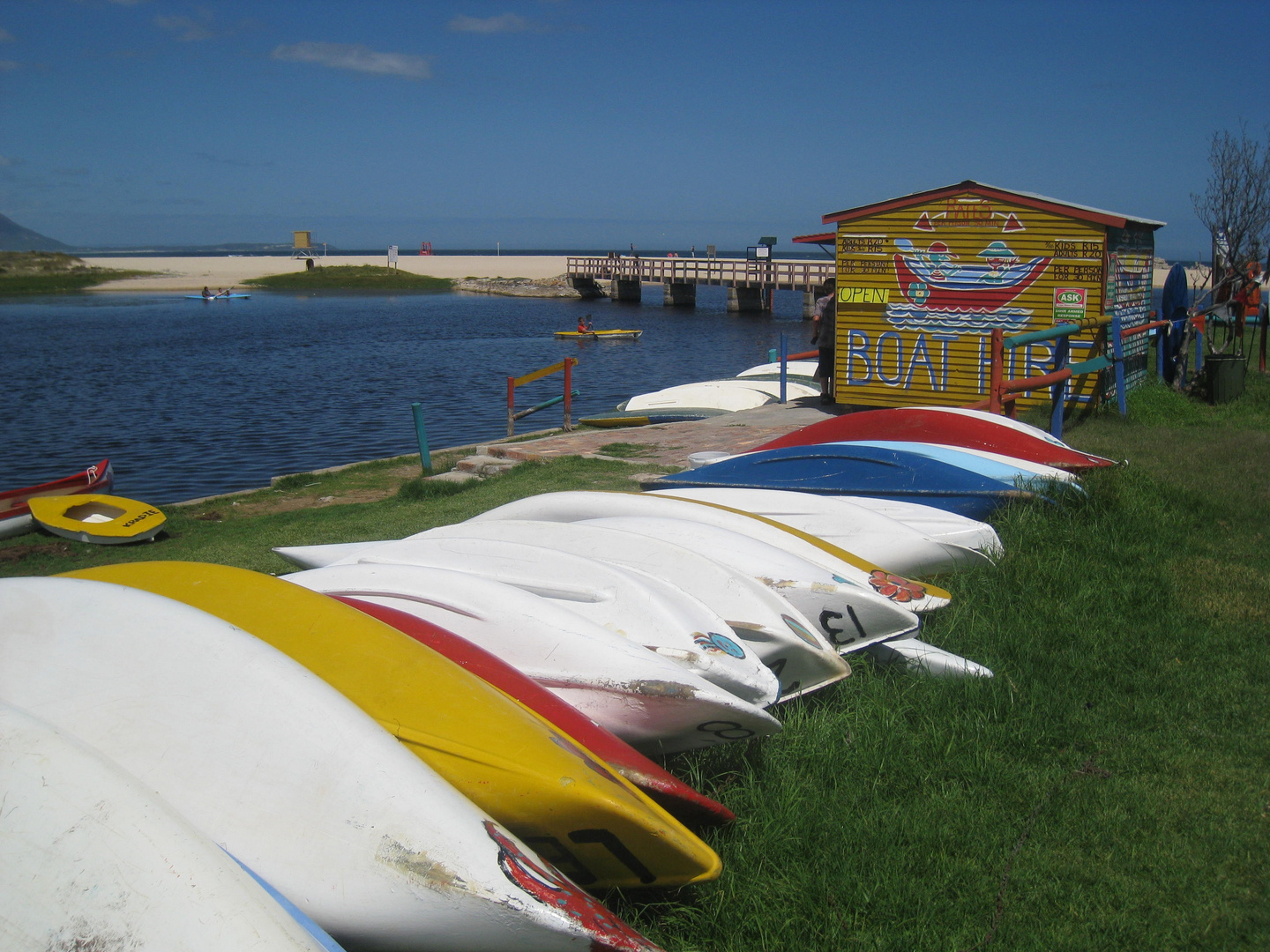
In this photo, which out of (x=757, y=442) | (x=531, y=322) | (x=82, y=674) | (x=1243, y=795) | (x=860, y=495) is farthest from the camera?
(x=531, y=322)

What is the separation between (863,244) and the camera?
12.4 metres

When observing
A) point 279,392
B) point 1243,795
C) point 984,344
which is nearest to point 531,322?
point 279,392

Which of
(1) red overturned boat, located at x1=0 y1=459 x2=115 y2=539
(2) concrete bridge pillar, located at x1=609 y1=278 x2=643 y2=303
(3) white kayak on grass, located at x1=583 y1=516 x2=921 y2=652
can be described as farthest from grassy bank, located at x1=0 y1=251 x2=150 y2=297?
(3) white kayak on grass, located at x1=583 y1=516 x2=921 y2=652

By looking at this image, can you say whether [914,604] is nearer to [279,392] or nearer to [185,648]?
[185,648]

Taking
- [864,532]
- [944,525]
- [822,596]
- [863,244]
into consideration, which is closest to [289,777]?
[822,596]

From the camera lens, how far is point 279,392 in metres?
24.7

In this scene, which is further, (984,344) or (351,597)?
(984,344)

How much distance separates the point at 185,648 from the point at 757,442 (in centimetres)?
833

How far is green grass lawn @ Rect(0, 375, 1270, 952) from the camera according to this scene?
101 inches

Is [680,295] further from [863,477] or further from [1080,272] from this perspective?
[863,477]

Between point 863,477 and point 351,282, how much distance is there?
8502 centimetres

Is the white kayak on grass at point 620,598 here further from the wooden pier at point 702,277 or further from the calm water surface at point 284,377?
the wooden pier at point 702,277

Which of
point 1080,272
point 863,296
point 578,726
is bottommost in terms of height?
point 578,726

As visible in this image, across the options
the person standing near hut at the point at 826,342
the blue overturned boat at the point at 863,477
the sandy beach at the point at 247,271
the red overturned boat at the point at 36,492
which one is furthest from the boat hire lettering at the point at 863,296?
the sandy beach at the point at 247,271
